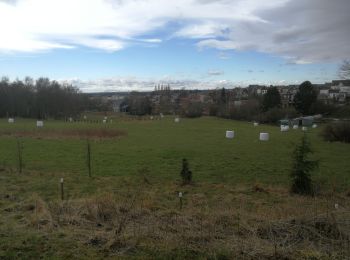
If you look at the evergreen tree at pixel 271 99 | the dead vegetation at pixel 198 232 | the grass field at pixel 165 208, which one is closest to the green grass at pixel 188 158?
the grass field at pixel 165 208

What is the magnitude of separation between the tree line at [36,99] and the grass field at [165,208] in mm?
59922

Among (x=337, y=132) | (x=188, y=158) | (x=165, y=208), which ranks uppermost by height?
(x=165, y=208)

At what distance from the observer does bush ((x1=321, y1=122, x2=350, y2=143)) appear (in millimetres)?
38312

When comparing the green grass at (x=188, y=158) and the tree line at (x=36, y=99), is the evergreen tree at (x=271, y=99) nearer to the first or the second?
the tree line at (x=36, y=99)

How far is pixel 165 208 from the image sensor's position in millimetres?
10367

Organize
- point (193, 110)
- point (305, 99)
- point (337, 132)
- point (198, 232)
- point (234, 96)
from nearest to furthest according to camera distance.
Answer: point (198, 232) → point (337, 132) → point (305, 99) → point (193, 110) → point (234, 96)

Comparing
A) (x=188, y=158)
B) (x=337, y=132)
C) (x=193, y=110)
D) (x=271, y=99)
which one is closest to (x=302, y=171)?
(x=188, y=158)

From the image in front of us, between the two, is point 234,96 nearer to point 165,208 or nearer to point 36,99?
point 36,99

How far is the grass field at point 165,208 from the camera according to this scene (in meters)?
5.79

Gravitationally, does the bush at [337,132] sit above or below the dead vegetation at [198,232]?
below

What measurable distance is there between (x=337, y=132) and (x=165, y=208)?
33.5 m

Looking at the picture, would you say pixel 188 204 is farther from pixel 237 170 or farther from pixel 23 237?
pixel 237 170

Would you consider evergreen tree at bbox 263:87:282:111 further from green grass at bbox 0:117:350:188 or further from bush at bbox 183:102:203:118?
green grass at bbox 0:117:350:188

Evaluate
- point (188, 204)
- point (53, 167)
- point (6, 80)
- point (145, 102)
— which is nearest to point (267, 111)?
point (145, 102)
